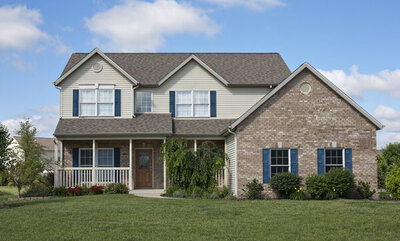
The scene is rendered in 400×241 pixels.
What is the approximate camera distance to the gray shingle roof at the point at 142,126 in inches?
944

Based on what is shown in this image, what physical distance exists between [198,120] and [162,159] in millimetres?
4118

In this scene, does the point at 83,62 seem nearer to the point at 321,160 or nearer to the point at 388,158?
the point at 321,160

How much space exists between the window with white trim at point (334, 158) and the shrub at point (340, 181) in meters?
0.97

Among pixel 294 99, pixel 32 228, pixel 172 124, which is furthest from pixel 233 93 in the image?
pixel 32 228

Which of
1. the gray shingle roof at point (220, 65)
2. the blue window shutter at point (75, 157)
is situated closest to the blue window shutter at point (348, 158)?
the gray shingle roof at point (220, 65)

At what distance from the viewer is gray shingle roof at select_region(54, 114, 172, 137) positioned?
78.6 feet

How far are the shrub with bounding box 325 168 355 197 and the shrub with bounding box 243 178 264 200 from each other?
298 centimetres

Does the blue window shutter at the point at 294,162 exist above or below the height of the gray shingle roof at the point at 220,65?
below

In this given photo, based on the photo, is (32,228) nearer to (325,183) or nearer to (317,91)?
(325,183)

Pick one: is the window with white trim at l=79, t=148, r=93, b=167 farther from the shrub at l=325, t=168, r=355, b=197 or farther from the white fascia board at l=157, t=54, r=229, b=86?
the shrub at l=325, t=168, r=355, b=197

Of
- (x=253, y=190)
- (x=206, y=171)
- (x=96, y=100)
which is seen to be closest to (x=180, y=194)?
(x=206, y=171)

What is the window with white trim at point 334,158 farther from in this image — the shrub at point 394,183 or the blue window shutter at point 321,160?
the shrub at point 394,183

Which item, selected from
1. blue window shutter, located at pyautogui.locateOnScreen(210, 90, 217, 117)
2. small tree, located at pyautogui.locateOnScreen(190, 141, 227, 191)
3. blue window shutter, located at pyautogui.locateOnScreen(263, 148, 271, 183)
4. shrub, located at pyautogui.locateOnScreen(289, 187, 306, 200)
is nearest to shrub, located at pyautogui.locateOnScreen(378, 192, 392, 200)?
shrub, located at pyautogui.locateOnScreen(289, 187, 306, 200)

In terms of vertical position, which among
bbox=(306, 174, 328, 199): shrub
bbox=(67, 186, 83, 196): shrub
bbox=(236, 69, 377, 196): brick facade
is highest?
bbox=(236, 69, 377, 196): brick facade
